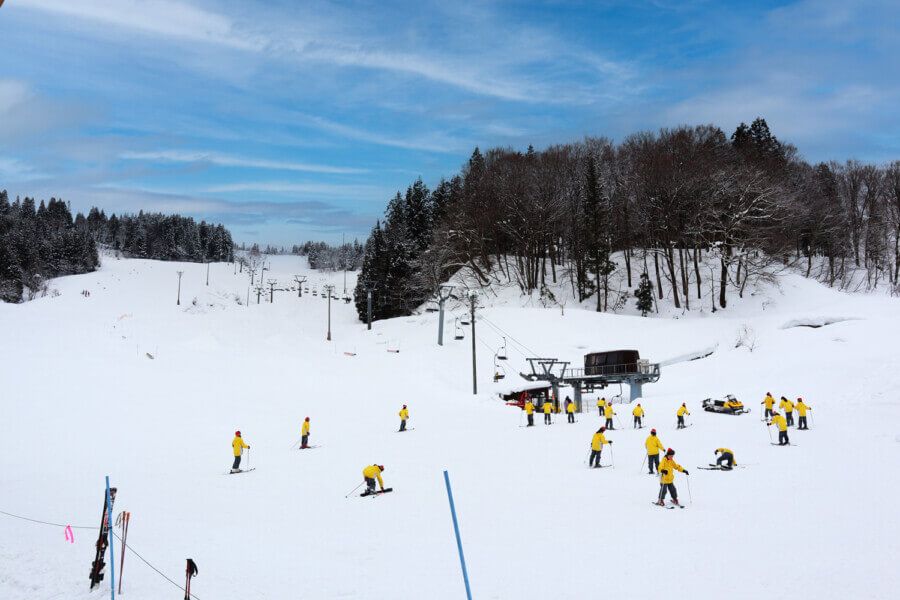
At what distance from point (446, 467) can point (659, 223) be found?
1831 inches

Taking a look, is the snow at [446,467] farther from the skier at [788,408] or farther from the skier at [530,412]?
the skier at [788,408]

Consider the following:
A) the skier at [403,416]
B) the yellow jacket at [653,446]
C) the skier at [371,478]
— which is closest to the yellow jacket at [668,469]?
the yellow jacket at [653,446]

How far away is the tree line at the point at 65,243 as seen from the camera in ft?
342

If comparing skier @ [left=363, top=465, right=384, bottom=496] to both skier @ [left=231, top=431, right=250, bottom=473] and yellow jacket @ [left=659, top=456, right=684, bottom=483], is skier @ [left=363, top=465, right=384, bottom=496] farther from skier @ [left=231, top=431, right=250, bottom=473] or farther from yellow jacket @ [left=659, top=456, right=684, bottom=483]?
yellow jacket @ [left=659, top=456, right=684, bottom=483]

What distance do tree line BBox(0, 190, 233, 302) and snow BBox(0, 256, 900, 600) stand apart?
216 ft

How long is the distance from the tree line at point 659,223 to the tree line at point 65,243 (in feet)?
227

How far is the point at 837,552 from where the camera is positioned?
9.84 metres

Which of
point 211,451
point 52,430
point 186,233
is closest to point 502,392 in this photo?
point 211,451

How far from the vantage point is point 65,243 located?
123062mm

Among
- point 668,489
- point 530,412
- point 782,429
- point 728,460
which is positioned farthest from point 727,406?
point 668,489

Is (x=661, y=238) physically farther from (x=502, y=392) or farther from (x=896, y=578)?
(x=896, y=578)

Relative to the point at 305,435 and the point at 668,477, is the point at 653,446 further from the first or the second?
the point at 305,435

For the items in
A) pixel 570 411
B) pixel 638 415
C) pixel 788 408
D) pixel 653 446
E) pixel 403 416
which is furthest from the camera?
pixel 570 411

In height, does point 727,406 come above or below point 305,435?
above
